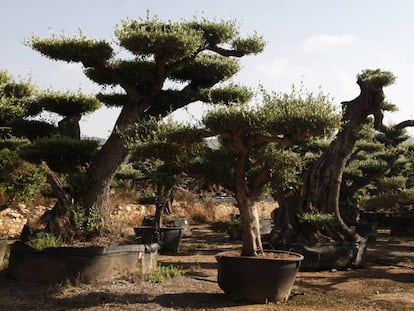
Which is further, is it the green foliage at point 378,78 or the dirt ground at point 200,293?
the green foliage at point 378,78

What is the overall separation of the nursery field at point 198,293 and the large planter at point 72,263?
11 cm

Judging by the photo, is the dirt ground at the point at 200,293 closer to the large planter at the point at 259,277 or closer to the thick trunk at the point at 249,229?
the large planter at the point at 259,277

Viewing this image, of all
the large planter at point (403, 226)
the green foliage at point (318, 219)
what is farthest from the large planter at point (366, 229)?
the green foliage at point (318, 219)

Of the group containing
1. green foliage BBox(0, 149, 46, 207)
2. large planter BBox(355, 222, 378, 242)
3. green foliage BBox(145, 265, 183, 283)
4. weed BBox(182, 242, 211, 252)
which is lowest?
green foliage BBox(145, 265, 183, 283)

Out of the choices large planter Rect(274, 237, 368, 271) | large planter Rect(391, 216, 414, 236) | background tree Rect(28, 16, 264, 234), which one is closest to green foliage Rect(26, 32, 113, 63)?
background tree Rect(28, 16, 264, 234)

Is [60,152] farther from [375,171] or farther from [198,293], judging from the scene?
[375,171]

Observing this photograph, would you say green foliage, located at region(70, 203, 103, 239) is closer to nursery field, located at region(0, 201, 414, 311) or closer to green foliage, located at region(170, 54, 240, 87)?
A: nursery field, located at region(0, 201, 414, 311)

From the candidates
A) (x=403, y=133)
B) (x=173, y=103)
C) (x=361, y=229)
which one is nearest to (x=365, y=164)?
(x=361, y=229)

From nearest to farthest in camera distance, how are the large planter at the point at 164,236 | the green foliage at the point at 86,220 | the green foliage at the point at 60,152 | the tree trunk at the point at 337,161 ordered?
the green foliage at the point at 60,152 < the green foliage at the point at 86,220 < the tree trunk at the point at 337,161 < the large planter at the point at 164,236

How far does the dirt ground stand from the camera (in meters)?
5.15

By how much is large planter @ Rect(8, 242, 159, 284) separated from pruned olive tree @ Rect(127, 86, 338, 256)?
1.42 meters

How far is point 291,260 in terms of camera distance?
533cm

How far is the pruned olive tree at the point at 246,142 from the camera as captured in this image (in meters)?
4.95

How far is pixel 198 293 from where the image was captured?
19.0ft
